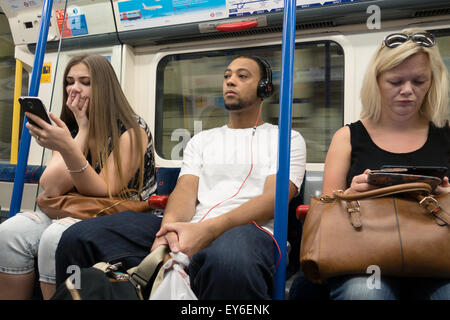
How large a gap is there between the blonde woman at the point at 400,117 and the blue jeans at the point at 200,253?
519 millimetres

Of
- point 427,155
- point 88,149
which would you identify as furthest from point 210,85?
point 427,155

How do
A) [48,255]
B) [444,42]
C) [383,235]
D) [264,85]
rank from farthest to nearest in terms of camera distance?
1. [444,42]
2. [264,85]
3. [48,255]
4. [383,235]

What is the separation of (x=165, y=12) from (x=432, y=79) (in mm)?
2143

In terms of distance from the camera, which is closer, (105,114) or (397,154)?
(397,154)

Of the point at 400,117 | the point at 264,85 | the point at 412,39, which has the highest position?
the point at 412,39

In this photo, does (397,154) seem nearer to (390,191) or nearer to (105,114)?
(390,191)

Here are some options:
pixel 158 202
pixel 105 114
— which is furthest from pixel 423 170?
pixel 105 114

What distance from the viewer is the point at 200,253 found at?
1238mm

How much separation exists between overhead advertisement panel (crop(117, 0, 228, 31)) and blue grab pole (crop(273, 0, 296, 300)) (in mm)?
1432

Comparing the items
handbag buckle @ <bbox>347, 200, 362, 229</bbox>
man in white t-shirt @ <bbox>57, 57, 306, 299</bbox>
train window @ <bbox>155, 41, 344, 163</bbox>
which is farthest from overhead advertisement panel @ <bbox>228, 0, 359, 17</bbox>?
handbag buckle @ <bbox>347, 200, 362, 229</bbox>

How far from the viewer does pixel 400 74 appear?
151 centimetres

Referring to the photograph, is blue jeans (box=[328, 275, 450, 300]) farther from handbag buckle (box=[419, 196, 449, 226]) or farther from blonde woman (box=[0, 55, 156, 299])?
blonde woman (box=[0, 55, 156, 299])

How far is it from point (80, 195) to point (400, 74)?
1.65m

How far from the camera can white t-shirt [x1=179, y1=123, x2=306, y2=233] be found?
5.70 feet
